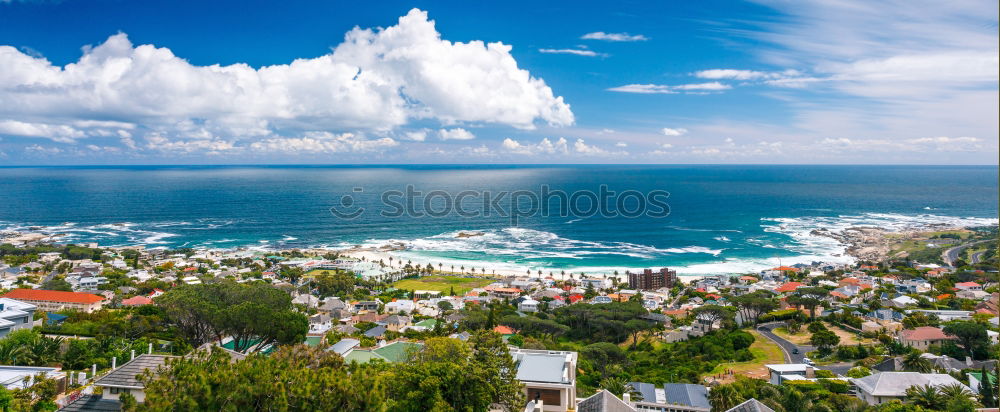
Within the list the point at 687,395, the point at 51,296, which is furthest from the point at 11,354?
the point at 687,395

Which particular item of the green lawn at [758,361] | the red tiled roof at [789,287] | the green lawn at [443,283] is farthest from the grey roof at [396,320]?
the red tiled roof at [789,287]

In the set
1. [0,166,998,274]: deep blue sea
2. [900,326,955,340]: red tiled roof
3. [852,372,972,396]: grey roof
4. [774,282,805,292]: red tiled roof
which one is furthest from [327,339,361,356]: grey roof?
[0,166,998,274]: deep blue sea

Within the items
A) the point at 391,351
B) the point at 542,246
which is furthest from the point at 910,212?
the point at 391,351

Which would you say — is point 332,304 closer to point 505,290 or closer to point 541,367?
point 505,290

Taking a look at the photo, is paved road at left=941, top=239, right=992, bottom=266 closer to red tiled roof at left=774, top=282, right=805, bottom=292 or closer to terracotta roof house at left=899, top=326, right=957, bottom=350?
red tiled roof at left=774, top=282, right=805, bottom=292

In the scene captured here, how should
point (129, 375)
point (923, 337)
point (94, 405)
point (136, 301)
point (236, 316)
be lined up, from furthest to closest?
1. point (136, 301)
2. point (923, 337)
3. point (236, 316)
4. point (129, 375)
5. point (94, 405)
